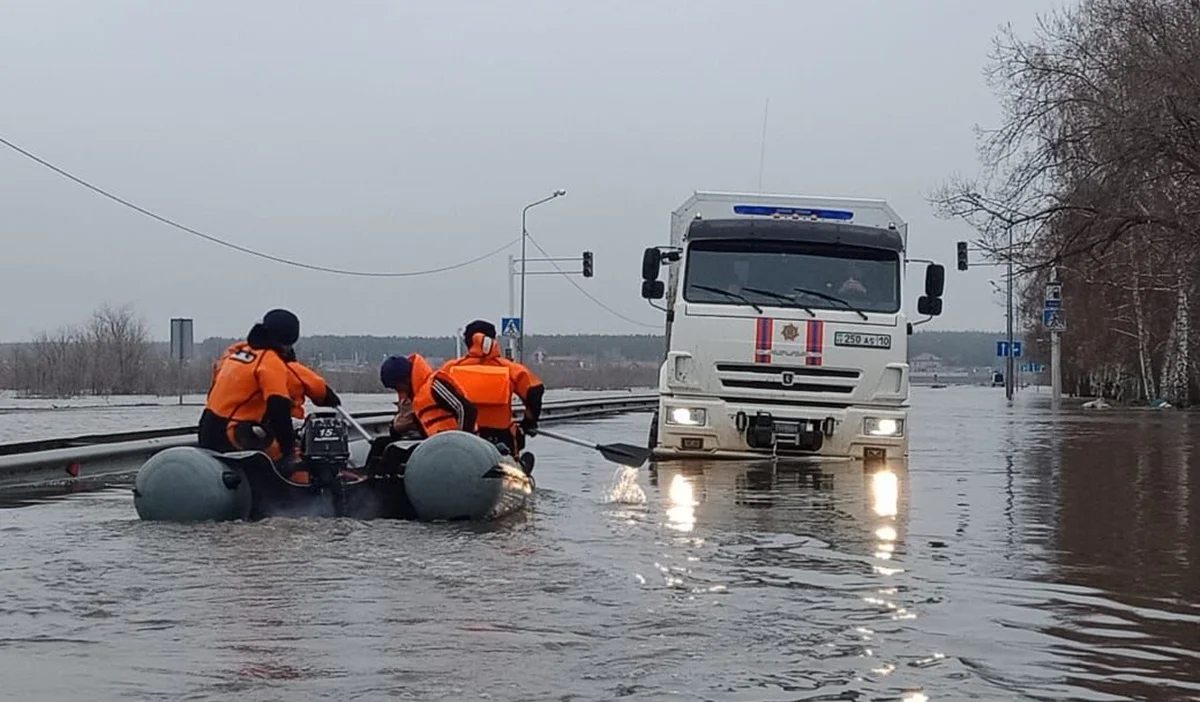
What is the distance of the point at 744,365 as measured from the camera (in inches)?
639

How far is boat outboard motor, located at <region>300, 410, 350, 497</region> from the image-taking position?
11.3 m

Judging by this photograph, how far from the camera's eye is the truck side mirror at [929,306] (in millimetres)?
16734

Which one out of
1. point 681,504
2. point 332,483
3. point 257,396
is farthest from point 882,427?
point 257,396

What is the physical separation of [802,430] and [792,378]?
1.80 ft

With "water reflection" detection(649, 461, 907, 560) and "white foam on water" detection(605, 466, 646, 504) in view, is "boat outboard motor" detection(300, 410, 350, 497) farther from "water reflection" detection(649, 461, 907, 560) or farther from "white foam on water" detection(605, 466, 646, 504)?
"white foam on water" detection(605, 466, 646, 504)

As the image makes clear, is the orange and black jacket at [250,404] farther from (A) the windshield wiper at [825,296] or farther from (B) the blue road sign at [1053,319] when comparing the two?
(B) the blue road sign at [1053,319]

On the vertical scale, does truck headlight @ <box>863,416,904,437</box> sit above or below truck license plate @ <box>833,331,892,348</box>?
below

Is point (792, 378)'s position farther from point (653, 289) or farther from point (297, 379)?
point (297, 379)

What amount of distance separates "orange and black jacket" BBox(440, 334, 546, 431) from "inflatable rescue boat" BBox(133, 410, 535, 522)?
4.21 ft

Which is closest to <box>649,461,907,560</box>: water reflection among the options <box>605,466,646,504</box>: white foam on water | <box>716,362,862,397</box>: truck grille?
<box>605,466,646,504</box>: white foam on water

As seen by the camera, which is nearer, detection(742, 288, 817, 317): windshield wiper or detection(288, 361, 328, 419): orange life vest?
detection(288, 361, 328, 419): orange life vest

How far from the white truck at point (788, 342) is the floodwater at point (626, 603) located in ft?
8.41

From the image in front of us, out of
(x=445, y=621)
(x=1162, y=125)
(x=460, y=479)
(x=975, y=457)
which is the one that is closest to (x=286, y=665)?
(x=445, y=621)

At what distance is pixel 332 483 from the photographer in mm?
11344
